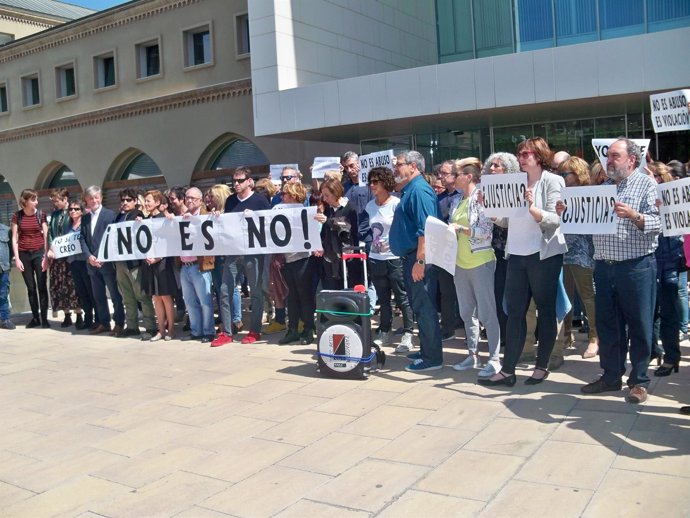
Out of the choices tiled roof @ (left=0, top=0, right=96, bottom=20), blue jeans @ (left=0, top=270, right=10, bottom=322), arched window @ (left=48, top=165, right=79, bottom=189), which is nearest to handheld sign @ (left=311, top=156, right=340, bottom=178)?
blue jeans @ (left=0, top=270, right=10, bottom=322)

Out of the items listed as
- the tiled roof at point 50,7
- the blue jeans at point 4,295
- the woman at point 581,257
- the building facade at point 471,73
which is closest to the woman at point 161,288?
the blue jeans at point 4,295

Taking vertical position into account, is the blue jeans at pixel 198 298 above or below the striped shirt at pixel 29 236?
below

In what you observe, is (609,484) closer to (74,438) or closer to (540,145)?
(540,145)

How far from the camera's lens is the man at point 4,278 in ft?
39.6

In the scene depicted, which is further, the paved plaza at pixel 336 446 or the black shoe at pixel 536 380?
the black shoe at pixel 536 380

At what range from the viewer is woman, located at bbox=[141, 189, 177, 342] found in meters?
10.1

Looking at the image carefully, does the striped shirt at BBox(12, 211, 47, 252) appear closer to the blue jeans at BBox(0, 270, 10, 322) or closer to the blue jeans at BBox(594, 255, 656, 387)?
the blue jeans at BBox(0, 270, 10, 322)

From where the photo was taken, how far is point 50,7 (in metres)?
44.7

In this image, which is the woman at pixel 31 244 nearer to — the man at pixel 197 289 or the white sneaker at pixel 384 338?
the man at pixel 197 289

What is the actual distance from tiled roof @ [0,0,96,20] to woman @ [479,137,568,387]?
1605 inches

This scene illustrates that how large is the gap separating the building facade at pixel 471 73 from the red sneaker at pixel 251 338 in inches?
336

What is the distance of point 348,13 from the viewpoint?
21.1 metres

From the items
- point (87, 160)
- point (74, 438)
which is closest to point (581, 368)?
point (74, 438)

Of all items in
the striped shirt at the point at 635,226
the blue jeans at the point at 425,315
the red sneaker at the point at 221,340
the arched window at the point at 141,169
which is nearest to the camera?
the striped shirt at the point at 635,226
